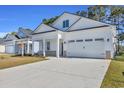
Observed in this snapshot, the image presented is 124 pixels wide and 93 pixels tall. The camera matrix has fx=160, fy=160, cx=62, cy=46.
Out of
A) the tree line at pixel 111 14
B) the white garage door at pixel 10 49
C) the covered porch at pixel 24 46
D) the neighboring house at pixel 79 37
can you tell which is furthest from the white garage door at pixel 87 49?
the white garage door at pixel 10 49

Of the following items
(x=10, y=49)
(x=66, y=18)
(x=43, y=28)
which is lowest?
(x=10, y=49)

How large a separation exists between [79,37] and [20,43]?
1402cm

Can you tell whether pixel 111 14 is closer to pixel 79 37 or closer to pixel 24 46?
pixel 79 37

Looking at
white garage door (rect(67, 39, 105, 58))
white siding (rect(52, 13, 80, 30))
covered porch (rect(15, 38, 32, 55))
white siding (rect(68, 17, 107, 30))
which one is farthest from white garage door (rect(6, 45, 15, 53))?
white siding (rect(68, 17, 107, 30))

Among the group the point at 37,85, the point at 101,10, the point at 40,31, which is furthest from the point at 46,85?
the point at 101,10

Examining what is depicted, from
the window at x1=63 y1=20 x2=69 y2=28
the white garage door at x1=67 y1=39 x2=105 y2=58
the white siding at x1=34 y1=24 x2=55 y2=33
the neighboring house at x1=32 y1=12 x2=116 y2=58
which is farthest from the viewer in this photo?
the window at x1=63 y1=20 x2=69 y2=28

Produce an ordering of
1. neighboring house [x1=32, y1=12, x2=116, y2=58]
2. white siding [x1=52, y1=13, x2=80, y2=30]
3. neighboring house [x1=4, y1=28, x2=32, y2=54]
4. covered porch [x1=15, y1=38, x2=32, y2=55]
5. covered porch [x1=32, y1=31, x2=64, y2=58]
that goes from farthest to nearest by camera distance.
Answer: neighboring house [x1=4, y1=28, x2=32, y2=54], covered porch [x1=15, y1=38, x2=32, y2=55], white siding [x1=52, y1=13, x2=80, y2=30], covered porch [x1=32, y1=31, x2=64, y2=58], neighboring house [x1=32, y1=12, x2=116, y2=58]

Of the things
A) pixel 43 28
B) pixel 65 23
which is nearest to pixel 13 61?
pixel 43 28

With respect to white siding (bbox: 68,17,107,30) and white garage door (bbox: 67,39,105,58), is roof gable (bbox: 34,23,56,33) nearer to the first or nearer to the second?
white siding (bbox: 68,17,107,30)

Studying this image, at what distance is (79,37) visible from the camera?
21.5 meters

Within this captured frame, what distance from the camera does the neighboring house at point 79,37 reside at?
19.0 metres

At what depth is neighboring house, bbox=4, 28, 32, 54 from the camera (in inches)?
1189

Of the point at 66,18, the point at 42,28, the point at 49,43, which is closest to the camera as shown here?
the point at 66,18
